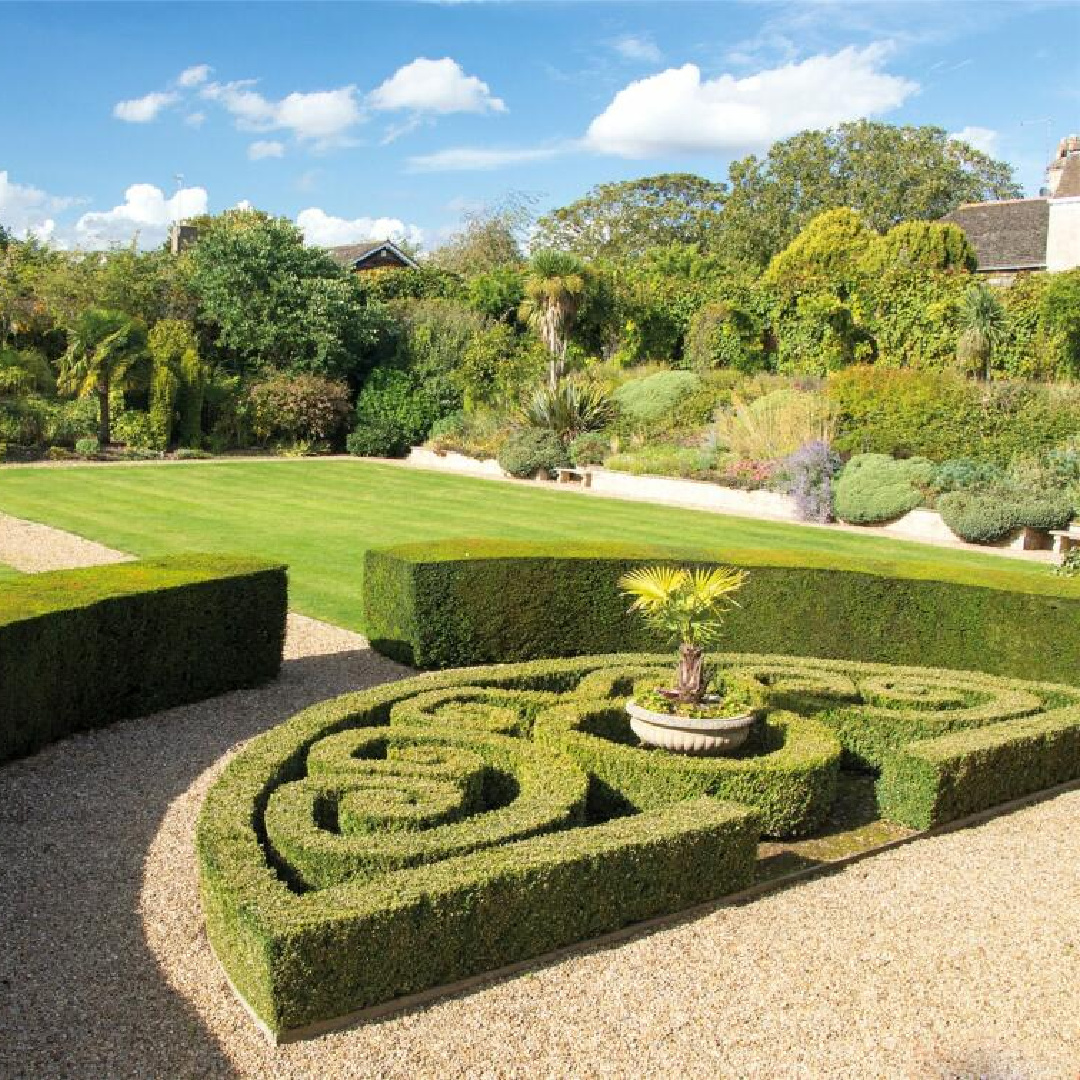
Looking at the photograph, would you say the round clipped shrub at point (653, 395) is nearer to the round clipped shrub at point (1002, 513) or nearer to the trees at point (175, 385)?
the round clipped shrub at point (1002, 513)

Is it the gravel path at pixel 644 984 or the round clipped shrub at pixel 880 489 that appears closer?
the gravel path at pixel 644 984

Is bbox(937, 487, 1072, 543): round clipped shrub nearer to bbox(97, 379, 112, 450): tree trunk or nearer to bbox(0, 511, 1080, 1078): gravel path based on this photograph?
bbox(0, 511, 1080, 1078): gravel path

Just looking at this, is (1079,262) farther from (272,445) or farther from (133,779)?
(133,779)

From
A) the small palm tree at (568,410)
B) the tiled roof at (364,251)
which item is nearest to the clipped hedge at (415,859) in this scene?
the small palm tree at (568,410)

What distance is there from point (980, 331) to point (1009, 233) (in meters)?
20.8

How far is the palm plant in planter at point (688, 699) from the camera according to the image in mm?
6746

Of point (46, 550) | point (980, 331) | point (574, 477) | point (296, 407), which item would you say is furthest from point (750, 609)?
point (296, 407)

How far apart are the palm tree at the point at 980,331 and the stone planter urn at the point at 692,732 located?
1906 centimetres

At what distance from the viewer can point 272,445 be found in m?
30.7

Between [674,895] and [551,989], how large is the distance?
917 millimetres

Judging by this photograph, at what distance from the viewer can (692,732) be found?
6.73 meters

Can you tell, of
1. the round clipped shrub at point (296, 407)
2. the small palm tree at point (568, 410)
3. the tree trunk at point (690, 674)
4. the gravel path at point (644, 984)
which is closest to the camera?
the gravel path at point (644, 984)

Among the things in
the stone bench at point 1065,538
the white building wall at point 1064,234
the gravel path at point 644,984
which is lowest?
the gravel path at point 644,984

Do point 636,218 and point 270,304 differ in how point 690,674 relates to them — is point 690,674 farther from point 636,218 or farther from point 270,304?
point 636,218
